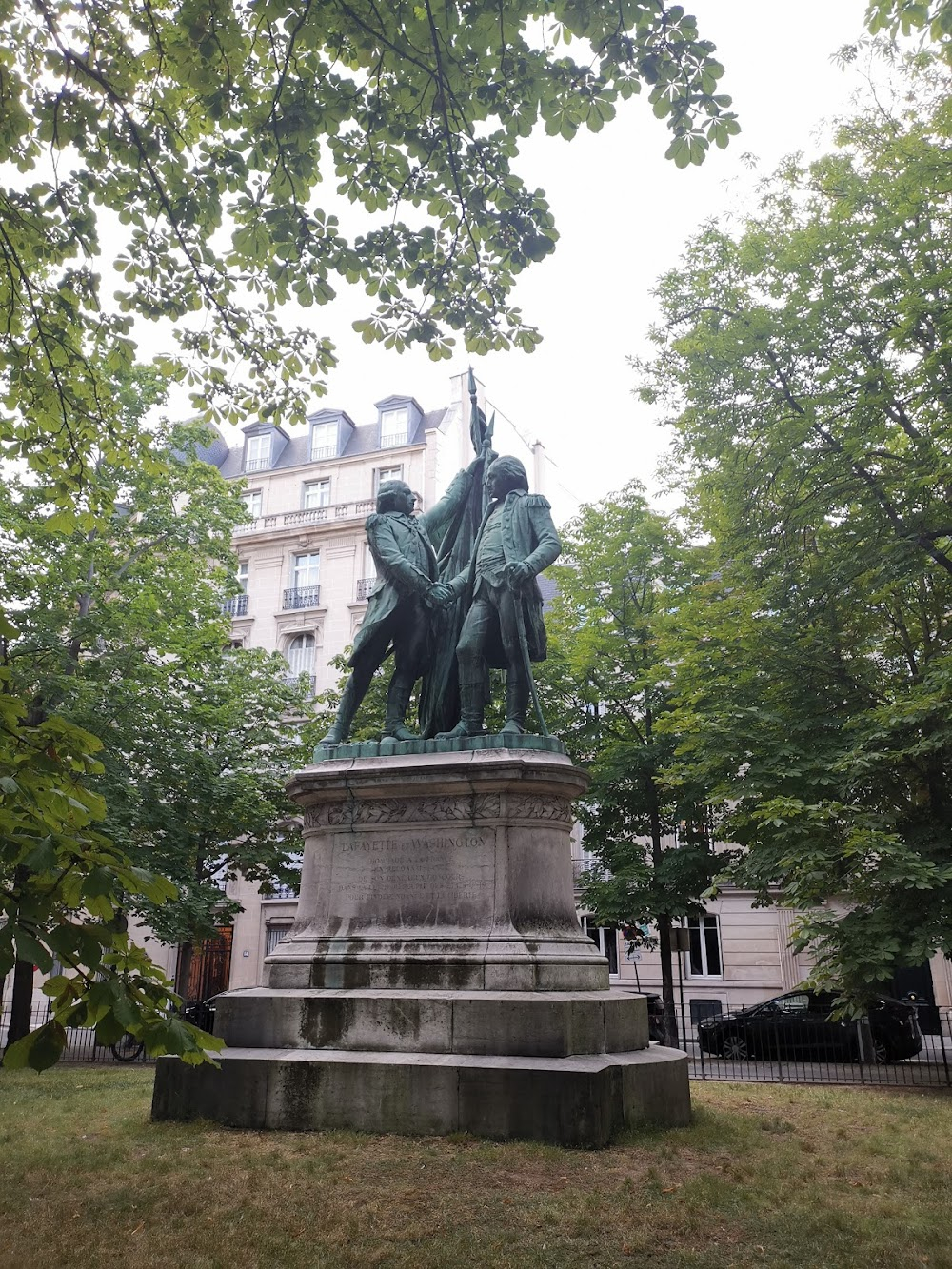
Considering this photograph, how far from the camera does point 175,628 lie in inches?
799

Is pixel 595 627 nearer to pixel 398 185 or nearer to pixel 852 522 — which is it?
pixel 852 522

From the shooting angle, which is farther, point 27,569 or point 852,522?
point 27,569

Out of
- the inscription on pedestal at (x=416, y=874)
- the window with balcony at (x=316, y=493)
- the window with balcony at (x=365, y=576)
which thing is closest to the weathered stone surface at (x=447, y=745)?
the inscription on pedestal at (x=416, y=874)

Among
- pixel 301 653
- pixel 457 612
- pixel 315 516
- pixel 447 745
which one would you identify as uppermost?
pixel 315 516

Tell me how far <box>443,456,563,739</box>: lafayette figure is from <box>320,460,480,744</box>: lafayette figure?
376mm

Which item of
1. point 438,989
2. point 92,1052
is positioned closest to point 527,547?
point 438,989

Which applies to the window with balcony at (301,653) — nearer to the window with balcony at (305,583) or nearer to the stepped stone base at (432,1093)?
the window with balcony at (305,583)

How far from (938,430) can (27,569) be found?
16.6 m

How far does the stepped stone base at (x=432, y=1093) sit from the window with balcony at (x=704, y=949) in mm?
24123

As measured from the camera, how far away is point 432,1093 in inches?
253

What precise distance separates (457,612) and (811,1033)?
13934 millimetres

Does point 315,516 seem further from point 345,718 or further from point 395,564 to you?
point 345,718

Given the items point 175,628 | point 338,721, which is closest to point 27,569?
point 175,628

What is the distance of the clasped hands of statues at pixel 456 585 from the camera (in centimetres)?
867
